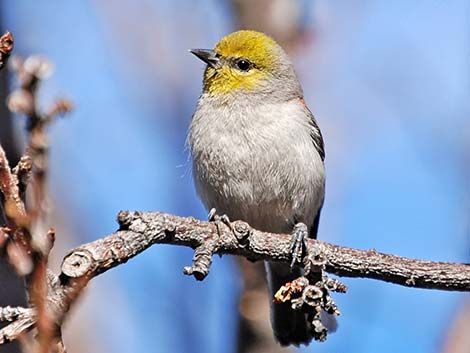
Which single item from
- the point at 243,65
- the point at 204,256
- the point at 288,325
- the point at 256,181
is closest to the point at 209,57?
the point at 243,65

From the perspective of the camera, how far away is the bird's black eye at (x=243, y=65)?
537 centimetres

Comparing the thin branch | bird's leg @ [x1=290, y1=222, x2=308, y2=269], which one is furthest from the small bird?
the thin branch

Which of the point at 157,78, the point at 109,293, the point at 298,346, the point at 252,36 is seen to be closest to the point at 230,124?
the point at 252,36

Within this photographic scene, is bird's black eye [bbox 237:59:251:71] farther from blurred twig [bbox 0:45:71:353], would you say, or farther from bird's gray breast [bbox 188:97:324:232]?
blurred twig [bbox 0:45:71:353]

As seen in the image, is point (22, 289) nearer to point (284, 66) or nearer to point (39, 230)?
point (39, 230)

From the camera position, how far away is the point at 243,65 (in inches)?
212

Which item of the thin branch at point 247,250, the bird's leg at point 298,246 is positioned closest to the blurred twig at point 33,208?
the thin branch at point 247,250

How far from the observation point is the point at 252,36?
5465mm

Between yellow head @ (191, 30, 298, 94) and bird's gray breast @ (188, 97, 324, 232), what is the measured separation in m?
0.25

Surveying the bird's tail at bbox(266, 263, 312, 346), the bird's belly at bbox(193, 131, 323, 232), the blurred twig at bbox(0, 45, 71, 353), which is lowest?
the blurred twig at bbox(0, 45, 71, 353)

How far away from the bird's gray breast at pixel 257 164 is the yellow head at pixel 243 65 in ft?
0.81

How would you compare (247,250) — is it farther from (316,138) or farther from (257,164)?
(316,138)

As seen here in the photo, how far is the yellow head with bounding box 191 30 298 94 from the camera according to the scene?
17.3 ft

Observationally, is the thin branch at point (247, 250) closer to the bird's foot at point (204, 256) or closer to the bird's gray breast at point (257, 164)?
the bird's foot at point (204, 256)
